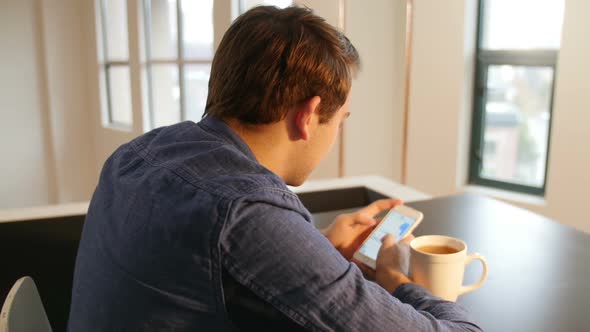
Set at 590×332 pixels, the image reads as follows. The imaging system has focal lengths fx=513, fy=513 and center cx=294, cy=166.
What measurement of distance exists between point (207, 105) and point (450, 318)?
49 cm

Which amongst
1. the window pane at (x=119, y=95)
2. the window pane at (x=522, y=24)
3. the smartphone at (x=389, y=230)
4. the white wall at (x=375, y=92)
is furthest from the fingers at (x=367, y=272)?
the window pane at (x=119, y=95)

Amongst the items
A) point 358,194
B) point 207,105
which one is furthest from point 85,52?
point 207,105

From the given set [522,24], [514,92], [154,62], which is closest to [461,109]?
[514,92]

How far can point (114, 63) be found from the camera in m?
5.05

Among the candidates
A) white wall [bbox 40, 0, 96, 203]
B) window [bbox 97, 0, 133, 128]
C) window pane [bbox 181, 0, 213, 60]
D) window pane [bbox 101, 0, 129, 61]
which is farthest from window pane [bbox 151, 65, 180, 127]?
white wall [bbox 40, 0, 96, 203]

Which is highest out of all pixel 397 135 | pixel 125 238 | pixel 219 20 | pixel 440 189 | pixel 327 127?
pixel 219 20

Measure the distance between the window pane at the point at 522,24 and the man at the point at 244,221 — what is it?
2133 millimetres

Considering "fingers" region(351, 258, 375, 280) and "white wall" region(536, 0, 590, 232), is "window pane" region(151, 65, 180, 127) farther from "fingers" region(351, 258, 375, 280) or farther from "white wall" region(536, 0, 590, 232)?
"fingers" region(351, 258, 375, 280)

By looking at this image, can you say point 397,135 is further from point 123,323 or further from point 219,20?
point 123,323

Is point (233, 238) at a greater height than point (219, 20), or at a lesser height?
lesser

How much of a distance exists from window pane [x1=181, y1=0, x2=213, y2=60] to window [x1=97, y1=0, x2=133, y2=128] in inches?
35.4

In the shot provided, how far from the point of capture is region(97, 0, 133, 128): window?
16.5 ft

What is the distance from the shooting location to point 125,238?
62 centimetres

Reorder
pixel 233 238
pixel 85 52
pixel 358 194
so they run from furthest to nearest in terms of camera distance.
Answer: pixel 85 52, pixel 358 194, pixel 233 238
